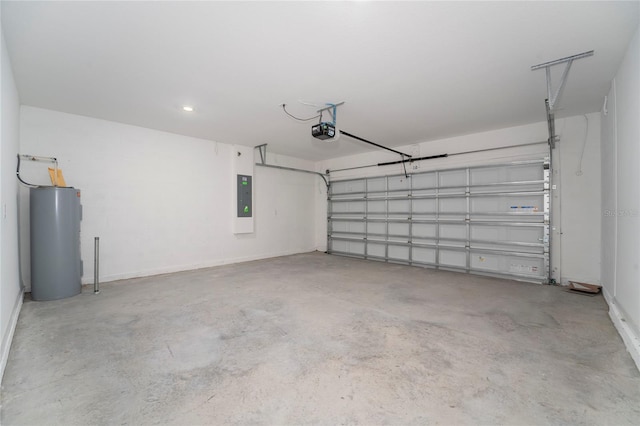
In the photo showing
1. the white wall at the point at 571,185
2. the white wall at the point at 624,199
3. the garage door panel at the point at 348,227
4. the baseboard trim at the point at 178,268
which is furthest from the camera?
the garage door panel at the point at 348,227

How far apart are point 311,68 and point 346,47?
509 mm

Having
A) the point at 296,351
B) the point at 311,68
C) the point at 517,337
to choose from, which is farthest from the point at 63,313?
the point at 517,337

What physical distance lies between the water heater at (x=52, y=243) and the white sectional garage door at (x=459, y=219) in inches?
229

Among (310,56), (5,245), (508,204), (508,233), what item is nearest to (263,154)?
(310,56)

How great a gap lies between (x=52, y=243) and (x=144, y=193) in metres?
1.69

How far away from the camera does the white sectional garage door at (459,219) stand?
16.3ft

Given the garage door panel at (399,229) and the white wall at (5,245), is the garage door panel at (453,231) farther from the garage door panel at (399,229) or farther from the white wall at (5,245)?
the white wall at (5,245)

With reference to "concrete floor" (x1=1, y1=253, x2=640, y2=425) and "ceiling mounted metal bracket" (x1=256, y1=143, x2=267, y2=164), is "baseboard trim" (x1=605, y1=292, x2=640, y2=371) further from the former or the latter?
"ceiling mounted metal bracket" (x1=256, y1=143, x2=267, y2=164)

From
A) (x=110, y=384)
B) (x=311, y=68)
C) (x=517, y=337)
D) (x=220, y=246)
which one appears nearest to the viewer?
(x=110, y=384)

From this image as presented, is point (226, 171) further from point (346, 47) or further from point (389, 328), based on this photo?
point (389, 328)

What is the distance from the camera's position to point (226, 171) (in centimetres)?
636

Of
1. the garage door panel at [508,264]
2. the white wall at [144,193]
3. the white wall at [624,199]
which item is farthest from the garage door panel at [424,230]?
the white wall at [144,193]

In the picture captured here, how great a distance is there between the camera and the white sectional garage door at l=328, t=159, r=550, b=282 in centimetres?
498

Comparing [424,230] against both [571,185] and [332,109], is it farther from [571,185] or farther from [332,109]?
[332,109]
